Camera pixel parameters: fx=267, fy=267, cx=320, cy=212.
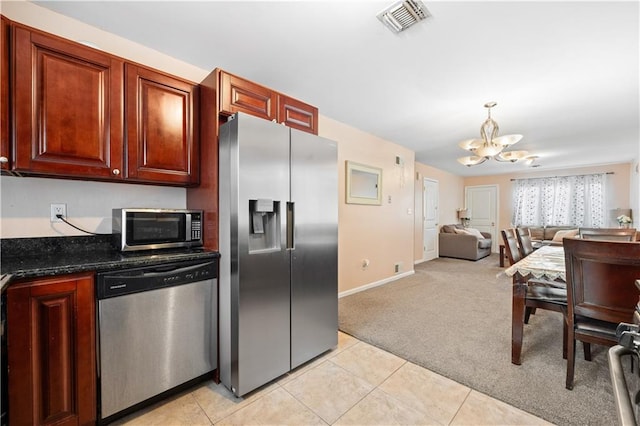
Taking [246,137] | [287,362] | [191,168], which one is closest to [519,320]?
[287,362]

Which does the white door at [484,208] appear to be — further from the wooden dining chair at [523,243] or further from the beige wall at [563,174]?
the wooden dining chair at [523,243]

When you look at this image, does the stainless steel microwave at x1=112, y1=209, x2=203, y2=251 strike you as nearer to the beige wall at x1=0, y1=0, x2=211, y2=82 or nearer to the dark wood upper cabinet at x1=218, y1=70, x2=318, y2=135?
the dark wood upper cabinet at x1=218, y1=70, x2=318, y2=135

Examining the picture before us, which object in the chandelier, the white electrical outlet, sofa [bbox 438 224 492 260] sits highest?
the chandelier

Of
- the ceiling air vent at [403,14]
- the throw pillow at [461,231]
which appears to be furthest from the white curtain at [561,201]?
the ceiling air vent at [403,14]

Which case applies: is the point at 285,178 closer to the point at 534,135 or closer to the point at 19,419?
the point at 19,419

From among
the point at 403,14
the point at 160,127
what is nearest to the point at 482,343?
the point at 403,14

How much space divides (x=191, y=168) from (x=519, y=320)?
273 cm

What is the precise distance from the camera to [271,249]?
1.87 m

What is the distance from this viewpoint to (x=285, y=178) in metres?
1.94

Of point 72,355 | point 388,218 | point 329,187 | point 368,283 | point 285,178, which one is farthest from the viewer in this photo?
point 388,218

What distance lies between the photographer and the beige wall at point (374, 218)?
3656 mm

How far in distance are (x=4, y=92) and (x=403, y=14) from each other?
88.4 inches

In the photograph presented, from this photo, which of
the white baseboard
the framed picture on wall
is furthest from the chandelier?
the white baseboard

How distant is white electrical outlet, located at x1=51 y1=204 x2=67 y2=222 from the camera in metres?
1.69
